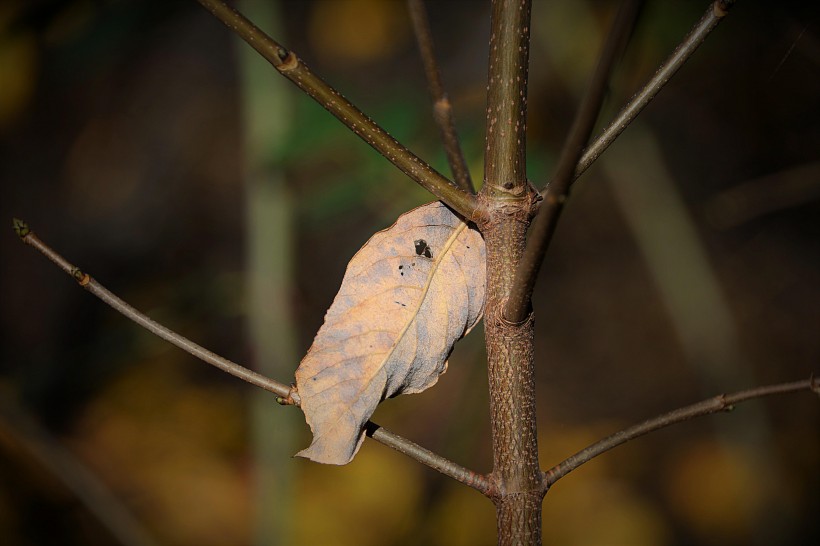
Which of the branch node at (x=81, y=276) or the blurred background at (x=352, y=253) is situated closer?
the branch node at (x=81, y=276)

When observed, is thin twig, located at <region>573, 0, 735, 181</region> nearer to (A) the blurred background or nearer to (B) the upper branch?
(B) the upper branch

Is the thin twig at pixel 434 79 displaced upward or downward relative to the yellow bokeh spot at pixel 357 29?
downward

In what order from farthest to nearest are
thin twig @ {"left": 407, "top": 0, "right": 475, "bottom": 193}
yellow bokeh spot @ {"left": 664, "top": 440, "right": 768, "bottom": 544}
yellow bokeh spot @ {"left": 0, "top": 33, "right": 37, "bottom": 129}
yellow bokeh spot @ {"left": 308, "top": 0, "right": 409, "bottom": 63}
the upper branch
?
yellow bokeh spot @ {"left": 308, "top": 0, "right": 409, "bottom": 63}, yellow bokeh spot @ {"left": 664, "top": 440, "right": 768, "bottom": 544}, yellow bokeh spot @ {"left": 0, "top": 33, "right": 37, "bottom": 129}, thin twig @ {"left": 407, "top": 0, "right": 475, "bottom": 193}, the upper branch

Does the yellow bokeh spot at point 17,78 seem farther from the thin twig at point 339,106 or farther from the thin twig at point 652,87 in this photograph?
the thin twig at point 652,87

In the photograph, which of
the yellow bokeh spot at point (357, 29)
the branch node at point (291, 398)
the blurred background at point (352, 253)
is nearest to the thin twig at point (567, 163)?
the branch node at point (291, 398)

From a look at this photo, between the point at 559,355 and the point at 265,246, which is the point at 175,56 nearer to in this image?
the point at 265,246

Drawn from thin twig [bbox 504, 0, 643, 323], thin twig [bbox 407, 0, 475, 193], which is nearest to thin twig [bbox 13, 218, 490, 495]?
thin twig [bbox 504, 0, 643, 323]

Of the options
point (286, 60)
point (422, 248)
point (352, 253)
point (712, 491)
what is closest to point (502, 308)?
point (422, 248)
